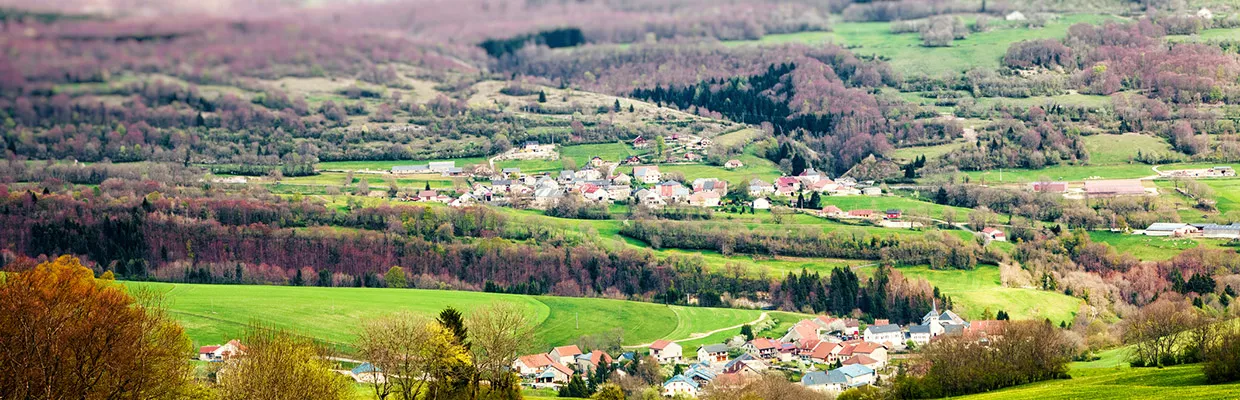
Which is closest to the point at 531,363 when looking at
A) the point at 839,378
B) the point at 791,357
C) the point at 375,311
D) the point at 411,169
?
the point at 375,311

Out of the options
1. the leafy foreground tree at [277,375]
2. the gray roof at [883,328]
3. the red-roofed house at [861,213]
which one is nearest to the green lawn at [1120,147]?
the red-roofed house at [861,213]

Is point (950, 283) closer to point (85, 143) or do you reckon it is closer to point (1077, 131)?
point (1077, 131)

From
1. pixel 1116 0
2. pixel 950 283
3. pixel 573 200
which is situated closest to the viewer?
pixel 950 283

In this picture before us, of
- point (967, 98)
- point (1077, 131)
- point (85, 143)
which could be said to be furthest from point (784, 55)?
point (85, 143)

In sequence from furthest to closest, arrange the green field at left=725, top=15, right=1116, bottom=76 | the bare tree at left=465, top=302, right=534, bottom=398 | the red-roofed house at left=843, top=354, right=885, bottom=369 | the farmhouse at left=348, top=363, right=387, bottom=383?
1. the green field at left=725, top=15, right=1116, bottom=76
2. the red-roofed house at left=843, top=354, right=885, bottom=369
3. the farmhouse at left=348, top=363, right=387, bottom=383
4. the bare tree at left=465, top=302, right=534, bottom=398

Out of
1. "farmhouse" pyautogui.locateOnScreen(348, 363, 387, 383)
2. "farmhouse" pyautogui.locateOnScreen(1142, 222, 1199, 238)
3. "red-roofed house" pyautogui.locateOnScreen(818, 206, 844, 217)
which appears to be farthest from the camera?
"red-roofed house" pyautogui.locateOnScreen(818, 206, 844, 217)

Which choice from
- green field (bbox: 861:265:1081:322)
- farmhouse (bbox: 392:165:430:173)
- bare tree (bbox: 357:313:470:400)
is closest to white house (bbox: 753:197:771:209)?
green field (bbox: 861:265:1081:322)

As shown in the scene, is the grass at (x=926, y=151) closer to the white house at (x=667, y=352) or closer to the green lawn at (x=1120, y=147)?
the green lawn at (x=1120, y=147)

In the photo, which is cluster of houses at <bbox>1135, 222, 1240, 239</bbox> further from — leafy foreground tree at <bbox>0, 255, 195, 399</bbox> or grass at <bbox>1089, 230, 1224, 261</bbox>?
leafy foreground tree at <bbox>0, 255, 195, 399</bbox>
